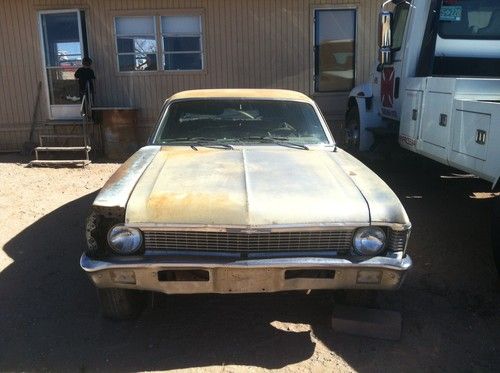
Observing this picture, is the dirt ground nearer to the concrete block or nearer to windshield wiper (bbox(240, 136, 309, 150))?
the concrete block

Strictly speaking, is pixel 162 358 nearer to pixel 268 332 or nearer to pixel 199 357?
pixel 199 357

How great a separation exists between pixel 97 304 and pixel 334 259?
1.90m

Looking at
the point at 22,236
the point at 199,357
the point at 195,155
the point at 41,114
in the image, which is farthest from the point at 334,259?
the point at 41,114

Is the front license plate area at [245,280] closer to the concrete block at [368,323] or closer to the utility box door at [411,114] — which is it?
the concrete block at [368,323]

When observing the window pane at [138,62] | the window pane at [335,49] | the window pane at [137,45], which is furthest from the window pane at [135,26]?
the window pane at [335,49]

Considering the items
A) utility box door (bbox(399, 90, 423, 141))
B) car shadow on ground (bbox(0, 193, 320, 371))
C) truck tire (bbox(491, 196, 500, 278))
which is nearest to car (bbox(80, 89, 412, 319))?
car shadow on ground (bbox(0, 193, 320, 371))

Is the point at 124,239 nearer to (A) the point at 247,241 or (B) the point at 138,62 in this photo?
(A) the point at 247,241

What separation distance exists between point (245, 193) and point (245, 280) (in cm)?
54

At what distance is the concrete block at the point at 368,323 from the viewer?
328 cm

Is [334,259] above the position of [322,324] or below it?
above

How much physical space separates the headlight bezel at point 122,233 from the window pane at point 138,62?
7611 millimetres

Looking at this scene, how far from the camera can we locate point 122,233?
2.94m

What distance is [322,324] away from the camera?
3484 millimetres

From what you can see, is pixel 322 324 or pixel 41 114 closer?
pixel 322 324
